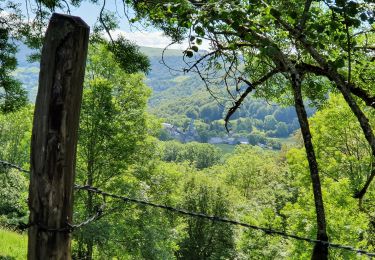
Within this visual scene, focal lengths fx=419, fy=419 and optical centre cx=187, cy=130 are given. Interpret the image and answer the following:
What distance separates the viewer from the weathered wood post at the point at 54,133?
2.35 m

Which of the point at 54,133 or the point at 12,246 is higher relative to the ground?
the point at 54,133

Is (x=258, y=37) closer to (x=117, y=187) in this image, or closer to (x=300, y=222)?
(x=300, y=222)

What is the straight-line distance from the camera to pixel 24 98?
6.74m

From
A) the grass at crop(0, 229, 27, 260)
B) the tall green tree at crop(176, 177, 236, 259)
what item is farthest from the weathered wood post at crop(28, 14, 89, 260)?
the tall green tree at crop(176, 177, 236, 259)

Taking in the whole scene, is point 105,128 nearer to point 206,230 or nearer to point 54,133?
point 54,133

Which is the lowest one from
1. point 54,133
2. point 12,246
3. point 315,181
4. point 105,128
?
point 12,246

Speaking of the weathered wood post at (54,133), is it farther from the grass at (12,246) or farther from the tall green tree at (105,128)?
the tall green tree at (105,128)

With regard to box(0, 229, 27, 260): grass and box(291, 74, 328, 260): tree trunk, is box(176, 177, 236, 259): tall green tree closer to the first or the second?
box(0, 229, 27, 260): grass

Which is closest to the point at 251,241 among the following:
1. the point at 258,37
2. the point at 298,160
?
the point at 298,160

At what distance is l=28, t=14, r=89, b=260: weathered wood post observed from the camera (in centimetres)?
235

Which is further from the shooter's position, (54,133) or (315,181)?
(315,181)

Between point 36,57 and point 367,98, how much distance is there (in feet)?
16.4

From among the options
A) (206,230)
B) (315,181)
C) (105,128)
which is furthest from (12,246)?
(206,230)

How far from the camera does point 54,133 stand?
2354 millimetres
